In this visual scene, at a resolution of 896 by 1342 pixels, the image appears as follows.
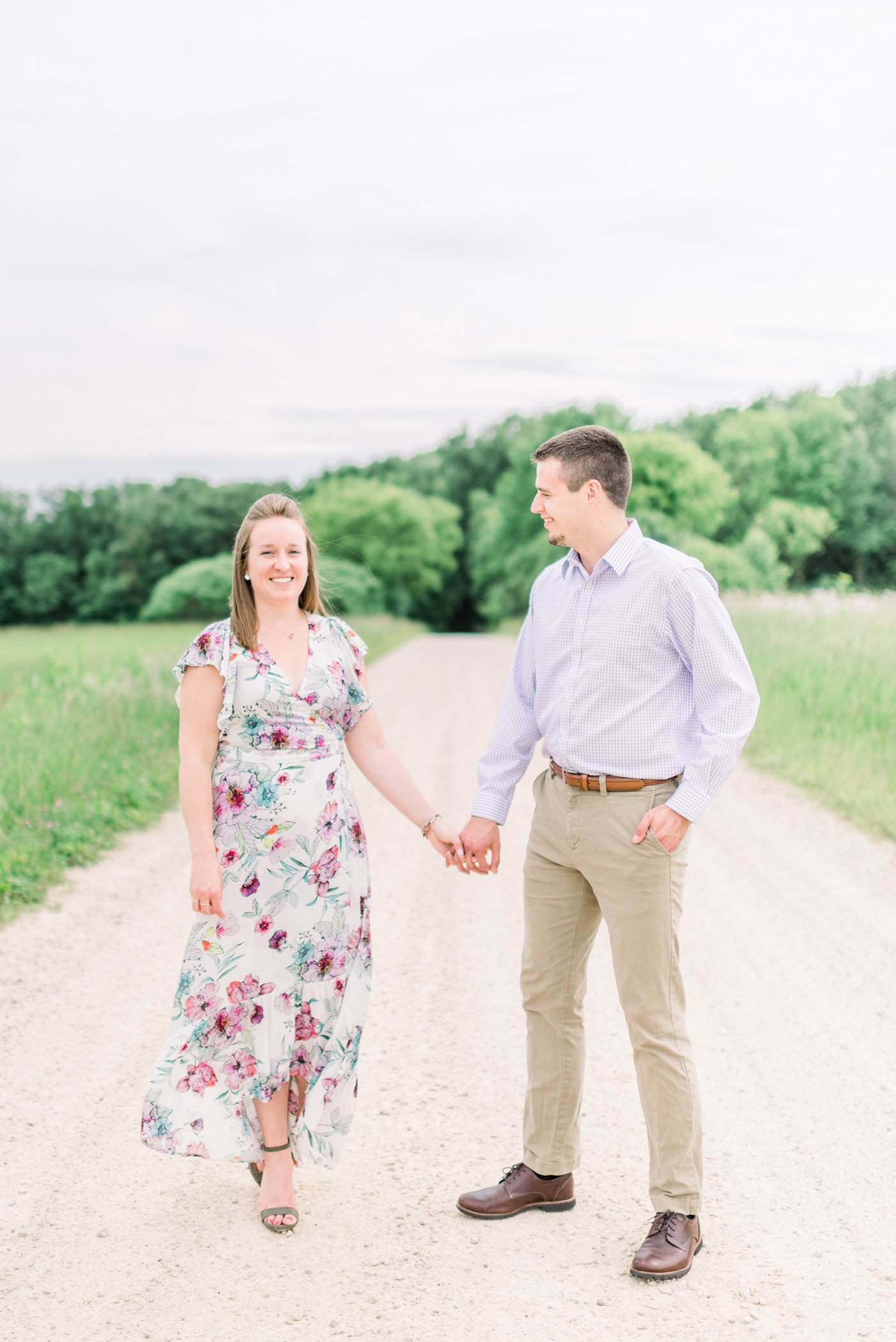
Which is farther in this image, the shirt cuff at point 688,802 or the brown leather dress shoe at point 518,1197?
the brown leather dress shoe at point 518,1197

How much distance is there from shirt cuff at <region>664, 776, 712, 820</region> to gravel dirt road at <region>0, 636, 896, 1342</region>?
3.76 ft

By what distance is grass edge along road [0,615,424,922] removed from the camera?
21.3 ft

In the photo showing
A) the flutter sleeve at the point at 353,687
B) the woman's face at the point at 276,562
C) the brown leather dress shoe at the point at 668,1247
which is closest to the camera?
the brown leather dress shoe at the point at 668,1247

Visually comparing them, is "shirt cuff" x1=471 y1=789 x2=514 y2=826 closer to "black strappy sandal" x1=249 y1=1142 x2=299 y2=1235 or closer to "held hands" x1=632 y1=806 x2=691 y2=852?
"held hands" x1=632 y1=806 x2=691 y2=852

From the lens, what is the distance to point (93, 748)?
910 centimetres

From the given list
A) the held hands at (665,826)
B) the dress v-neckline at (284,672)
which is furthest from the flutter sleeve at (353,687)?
the held hands at (665,826)

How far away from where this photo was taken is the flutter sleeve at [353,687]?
126 inches

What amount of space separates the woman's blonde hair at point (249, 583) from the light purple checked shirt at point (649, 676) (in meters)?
0.73

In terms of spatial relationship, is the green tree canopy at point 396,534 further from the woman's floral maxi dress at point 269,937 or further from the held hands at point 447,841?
A: the woman's floral maxi dress at point 269,937

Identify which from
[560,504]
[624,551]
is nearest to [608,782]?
[624,551]

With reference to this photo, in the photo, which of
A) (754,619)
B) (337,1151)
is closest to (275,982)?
(337,1151)

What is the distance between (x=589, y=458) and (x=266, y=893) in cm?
145

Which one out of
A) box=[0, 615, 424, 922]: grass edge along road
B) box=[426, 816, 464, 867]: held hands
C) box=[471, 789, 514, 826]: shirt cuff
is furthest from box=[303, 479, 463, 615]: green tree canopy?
box=[471, 789, 514, 826]: shirt cuff

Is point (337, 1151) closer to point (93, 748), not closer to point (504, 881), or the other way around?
point (504, 881)
